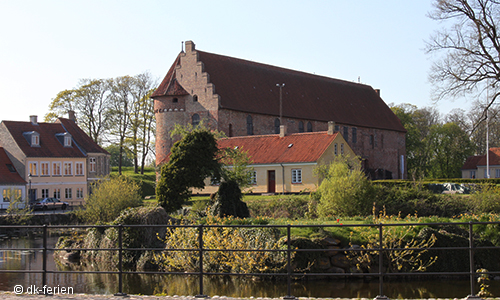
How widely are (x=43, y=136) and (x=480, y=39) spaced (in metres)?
36.3

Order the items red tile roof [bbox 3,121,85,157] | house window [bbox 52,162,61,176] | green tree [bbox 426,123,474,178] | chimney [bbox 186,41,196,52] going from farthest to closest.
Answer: green tree [bbox 426,123,474,178] < chimney [bbox 186,41,196,52] < house window [bbox 52,162,61,176] < red tile roof [bbox 3,121,85,157]

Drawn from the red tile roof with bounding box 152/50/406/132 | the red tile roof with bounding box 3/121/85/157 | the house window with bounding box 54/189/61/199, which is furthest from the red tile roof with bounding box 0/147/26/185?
the red tile roof with bounding box 152/50/406/132

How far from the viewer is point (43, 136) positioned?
49469 millimetres

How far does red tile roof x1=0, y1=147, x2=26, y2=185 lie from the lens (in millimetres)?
43641

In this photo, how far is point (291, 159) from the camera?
132 feet

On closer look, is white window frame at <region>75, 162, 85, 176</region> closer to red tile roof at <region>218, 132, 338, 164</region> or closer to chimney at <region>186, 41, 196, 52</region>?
chimney at <region>186, 41, 196, 52</region>

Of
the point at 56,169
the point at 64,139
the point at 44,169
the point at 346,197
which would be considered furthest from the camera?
the point at 64,139

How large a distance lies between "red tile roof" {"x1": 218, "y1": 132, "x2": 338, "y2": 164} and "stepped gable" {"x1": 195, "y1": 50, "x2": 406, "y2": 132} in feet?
21.5

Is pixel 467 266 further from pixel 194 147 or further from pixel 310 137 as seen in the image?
pixel 310 137

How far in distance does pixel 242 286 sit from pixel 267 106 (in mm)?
39030

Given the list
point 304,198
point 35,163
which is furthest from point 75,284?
point 35,163

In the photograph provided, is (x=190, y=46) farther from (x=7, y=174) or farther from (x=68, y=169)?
(x=7, y=174)

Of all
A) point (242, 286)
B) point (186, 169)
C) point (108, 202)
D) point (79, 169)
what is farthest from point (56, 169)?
point (242, 286)

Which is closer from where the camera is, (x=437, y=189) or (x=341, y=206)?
(x=341, y=206)
